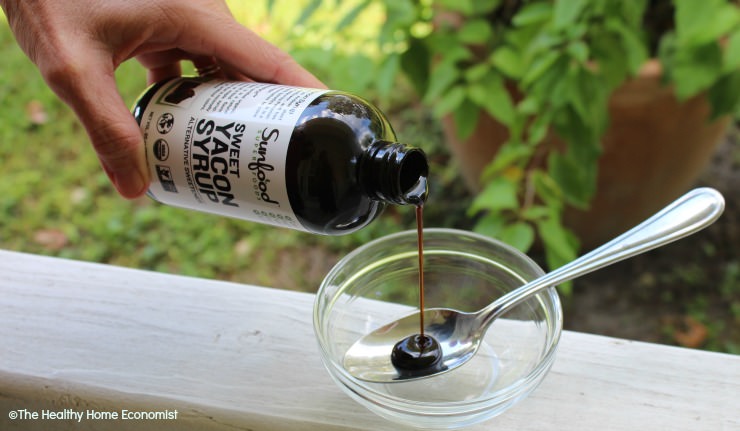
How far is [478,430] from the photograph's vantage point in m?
0.66

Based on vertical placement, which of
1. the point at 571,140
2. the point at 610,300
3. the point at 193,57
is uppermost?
the point at 193,57

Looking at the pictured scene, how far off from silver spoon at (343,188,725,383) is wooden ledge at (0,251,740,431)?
2.6 inches

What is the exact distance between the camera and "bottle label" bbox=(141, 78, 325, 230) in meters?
0.71

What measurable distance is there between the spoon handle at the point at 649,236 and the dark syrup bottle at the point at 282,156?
0.15 m

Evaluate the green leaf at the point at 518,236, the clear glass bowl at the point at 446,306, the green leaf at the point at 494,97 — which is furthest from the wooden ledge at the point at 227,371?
the green leaf at the point at 494,97

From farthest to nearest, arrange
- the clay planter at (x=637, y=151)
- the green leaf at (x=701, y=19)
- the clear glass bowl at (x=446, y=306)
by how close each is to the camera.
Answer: the clay planter at (x=637, y=151)
the green leaf at (x=701, y=19)
the clear glass bowl at (x=446, y=306)

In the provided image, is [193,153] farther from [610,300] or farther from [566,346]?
[610,300]

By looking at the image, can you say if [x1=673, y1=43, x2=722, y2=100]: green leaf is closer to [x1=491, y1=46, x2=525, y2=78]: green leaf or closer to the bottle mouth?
[x1=491, y1=46, x2=525, y2=78]: green leaf

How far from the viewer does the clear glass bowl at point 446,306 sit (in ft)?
2.14

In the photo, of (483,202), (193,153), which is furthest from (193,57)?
(483,202)

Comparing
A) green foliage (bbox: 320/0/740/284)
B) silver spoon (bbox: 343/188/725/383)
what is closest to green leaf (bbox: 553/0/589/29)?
green foliage (bbox: 320/0/740/284)

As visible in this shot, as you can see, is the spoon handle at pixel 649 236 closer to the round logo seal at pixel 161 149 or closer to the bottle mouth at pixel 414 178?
the bottle mouth at pixel 414 178

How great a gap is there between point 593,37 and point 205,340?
900mm

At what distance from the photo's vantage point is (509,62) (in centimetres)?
136
